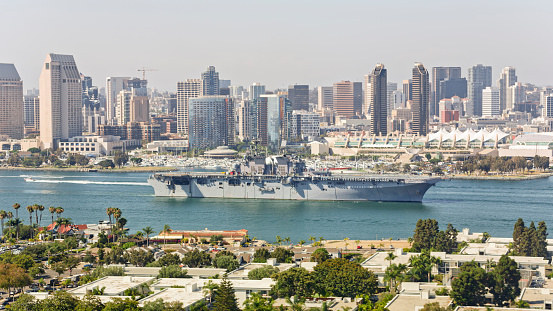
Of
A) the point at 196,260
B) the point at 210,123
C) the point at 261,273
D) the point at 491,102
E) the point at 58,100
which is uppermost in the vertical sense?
the point at 491,102

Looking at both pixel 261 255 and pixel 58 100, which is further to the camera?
pixel 58 100

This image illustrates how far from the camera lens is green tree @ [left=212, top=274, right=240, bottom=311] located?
2047 centimetres

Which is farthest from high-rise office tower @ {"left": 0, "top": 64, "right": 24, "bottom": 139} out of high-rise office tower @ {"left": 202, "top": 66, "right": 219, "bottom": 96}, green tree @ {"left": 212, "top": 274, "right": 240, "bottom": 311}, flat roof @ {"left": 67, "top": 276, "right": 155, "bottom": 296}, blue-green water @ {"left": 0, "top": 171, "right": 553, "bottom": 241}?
green tree @ {"left": 212, "top": 274, "right": 240, "bottom": 311}

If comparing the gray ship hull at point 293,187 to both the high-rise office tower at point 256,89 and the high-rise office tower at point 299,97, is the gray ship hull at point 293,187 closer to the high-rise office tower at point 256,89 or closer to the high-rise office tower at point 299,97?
the high-rise office tower at point 299,97

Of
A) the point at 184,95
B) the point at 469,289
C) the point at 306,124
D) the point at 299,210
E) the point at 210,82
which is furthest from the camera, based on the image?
the point at 210,82

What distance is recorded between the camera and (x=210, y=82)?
16012cm

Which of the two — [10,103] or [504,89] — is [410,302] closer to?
[10,103]

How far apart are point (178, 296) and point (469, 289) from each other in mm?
7322

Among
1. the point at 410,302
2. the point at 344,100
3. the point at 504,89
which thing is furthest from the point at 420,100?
the point at 410,302

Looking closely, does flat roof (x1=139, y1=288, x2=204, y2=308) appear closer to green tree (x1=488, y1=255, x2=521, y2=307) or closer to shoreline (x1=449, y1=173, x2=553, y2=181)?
green tree (x1=488, y1=255, x2=521, y2=307)

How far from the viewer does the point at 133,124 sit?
425 feet

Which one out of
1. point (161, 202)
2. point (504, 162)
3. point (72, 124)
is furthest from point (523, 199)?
point (72, 124)

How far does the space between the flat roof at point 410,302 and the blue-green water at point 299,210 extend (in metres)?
15.6

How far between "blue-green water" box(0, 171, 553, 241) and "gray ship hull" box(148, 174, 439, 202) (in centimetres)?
95
